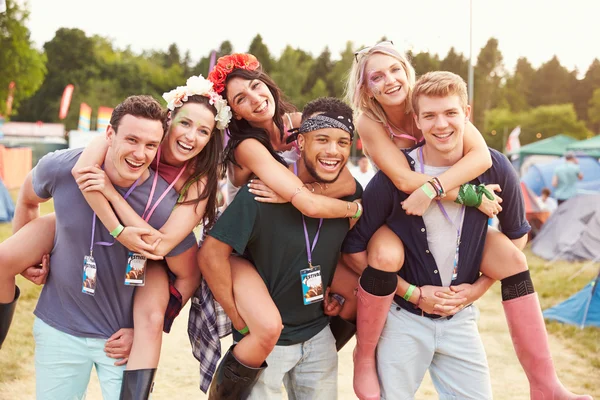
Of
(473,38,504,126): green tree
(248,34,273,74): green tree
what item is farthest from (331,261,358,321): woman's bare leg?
(473,38,504,126): green tree

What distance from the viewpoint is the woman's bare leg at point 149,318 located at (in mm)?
2463

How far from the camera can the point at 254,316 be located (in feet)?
8.02

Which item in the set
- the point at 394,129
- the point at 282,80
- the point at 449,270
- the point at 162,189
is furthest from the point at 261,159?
the point at 282,80

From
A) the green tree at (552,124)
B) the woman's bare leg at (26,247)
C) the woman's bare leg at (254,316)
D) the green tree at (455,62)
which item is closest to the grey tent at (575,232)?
the woman's bare leg at (254,316)

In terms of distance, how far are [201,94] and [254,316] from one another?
1.16 metres

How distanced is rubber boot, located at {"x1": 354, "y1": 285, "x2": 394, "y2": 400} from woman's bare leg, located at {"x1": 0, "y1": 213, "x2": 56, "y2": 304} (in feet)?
5.24

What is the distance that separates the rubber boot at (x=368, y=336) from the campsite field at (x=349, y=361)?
1890 millimetres

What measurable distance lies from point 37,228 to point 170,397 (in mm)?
2294

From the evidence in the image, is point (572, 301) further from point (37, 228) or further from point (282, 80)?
point (282, 80)

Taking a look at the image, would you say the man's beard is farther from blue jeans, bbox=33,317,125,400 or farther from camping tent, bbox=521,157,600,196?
camping tent, bbox=521,157,600,196

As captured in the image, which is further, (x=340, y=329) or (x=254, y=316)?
(x=340, y=329)

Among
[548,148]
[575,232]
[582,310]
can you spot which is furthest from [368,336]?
[548,148]

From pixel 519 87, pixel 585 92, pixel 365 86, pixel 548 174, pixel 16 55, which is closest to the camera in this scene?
pixel 365 86

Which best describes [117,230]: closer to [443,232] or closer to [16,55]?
[443,232]
